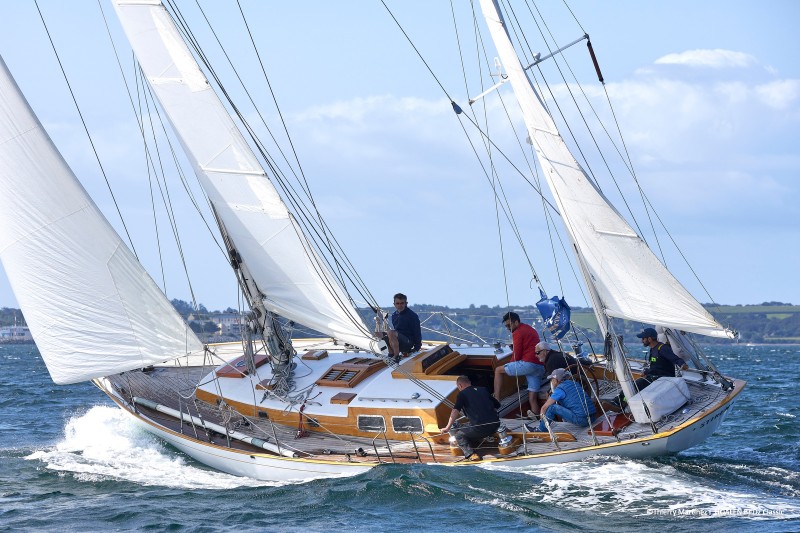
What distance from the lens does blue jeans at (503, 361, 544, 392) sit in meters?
15.3

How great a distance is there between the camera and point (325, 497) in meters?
13.4

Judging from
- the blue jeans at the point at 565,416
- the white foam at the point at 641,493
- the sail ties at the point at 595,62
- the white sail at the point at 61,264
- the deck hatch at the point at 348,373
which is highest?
the sail ties at the point at 595,62

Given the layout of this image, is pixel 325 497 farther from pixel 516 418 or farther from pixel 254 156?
pixel 254 156

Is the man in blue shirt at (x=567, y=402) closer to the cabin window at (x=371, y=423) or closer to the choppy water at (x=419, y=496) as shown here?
the choppy water at (x=419, y=496)

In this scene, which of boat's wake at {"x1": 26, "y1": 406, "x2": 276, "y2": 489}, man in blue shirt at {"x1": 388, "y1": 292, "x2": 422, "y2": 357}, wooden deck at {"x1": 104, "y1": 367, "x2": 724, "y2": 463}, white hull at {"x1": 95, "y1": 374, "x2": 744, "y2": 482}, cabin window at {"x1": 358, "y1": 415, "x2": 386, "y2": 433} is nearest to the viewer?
white hull at {"x1": 95, "y1": 374, "x2": 744, "y2": 482}

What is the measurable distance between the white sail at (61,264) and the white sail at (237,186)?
175 cm

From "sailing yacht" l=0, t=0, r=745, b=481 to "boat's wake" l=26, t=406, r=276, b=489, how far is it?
375 mm

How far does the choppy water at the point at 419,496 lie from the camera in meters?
12.1

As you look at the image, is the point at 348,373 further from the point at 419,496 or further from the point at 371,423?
the point at 419,496

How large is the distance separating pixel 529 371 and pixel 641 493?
120 inches

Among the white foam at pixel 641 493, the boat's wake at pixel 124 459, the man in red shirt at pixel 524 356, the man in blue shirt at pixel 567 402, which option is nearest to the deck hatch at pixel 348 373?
the boat's wake at pixel 124 459

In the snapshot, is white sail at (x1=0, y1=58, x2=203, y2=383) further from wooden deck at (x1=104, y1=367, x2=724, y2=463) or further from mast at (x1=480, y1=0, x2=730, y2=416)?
mast at (x1=480, y1=0, x2=730, y2=416)

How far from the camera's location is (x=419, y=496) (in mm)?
13055

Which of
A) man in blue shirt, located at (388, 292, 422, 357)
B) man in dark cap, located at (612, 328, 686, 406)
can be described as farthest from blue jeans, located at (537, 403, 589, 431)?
man in blue shirt, located at (388, 292, 422, 357)
